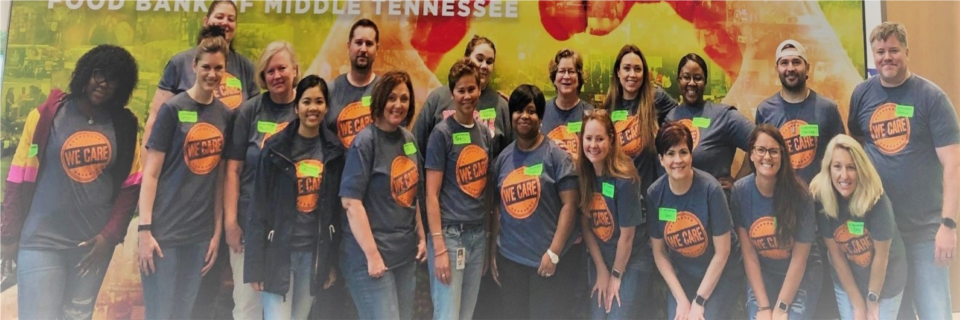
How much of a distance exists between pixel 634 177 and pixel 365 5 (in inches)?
63.4

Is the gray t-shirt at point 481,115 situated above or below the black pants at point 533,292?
above

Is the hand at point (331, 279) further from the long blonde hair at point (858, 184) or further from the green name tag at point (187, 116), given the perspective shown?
the long blonde hair at point (858, 184)

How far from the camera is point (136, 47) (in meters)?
2.55

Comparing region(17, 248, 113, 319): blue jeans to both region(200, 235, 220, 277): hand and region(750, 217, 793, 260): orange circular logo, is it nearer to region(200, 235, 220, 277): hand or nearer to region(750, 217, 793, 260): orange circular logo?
region(200, 235, 220, 277): hand

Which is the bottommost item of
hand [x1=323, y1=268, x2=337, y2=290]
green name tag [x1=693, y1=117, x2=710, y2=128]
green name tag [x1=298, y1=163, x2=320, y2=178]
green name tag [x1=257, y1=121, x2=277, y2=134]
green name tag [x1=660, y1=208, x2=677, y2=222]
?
hand [x1=323, y1=268, x2=337, y2=290]

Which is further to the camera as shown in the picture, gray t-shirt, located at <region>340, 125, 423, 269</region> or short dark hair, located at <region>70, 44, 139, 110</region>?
short dark hair, located at <region>70, 44, 139, 110</region>

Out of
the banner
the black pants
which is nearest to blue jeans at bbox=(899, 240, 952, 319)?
the banner

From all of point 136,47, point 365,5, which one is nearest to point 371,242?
point 365,5

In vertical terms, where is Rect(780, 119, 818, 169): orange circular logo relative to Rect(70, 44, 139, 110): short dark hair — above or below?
below

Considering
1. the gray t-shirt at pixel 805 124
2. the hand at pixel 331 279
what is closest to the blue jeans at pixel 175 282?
the hand at pixel 331 279

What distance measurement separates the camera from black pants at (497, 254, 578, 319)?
7.90 ft

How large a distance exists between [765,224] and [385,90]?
1.94m

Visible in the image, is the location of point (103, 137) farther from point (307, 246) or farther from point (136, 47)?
point (307, 246)

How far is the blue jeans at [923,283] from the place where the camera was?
2492mm
